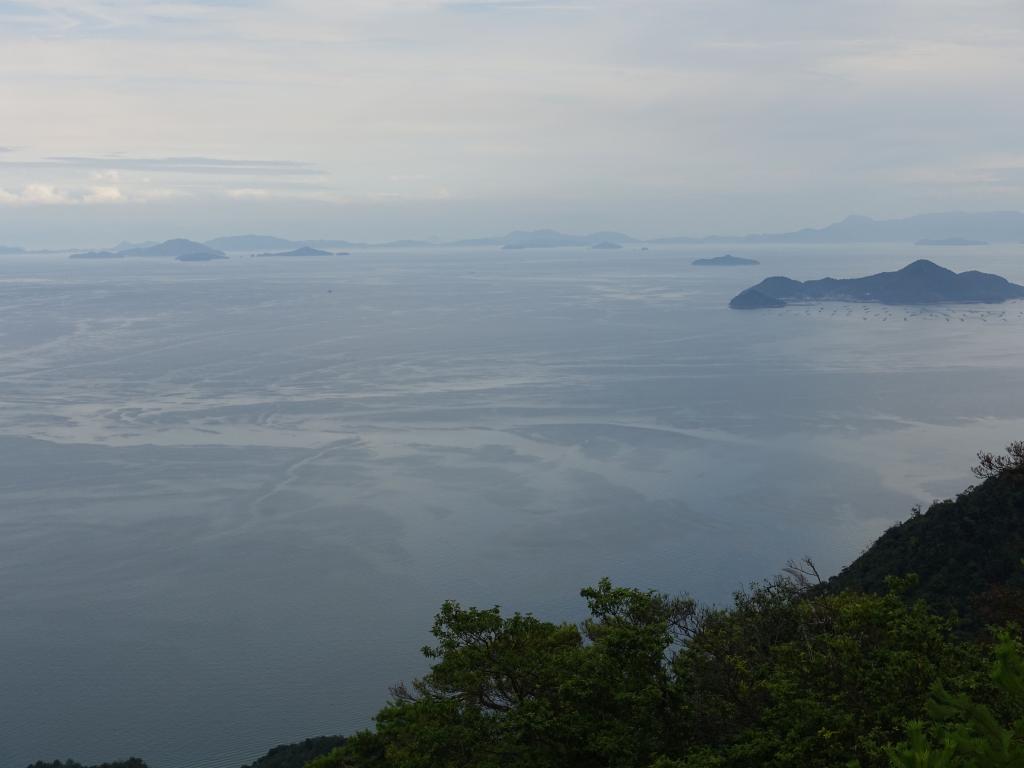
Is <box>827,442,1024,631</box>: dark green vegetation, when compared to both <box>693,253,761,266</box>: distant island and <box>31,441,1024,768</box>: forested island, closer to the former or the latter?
<box>31,441,1024,768</box>: forested island

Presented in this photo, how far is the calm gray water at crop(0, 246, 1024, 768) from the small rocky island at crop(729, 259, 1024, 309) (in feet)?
90.7

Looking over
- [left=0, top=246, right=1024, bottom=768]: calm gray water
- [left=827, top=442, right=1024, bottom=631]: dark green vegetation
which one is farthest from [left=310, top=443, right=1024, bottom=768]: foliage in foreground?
[left=0, top=246, right=1024, bottom=768]: calm gray water

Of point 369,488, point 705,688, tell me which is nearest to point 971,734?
point 705,688

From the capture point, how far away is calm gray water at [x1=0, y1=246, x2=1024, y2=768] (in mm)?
19312

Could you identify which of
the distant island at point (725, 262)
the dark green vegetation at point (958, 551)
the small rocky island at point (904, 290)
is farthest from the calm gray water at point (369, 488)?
the distant island at point (725, 262)

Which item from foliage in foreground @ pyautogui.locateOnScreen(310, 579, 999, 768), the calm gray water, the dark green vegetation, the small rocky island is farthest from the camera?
the small rocky island

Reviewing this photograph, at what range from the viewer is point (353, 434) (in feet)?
121

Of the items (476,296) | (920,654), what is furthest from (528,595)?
(476,296)

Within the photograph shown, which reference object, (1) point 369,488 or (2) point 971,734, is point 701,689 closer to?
(2) point 971,734

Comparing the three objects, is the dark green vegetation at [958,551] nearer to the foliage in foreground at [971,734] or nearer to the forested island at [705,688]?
the forested island at [705,688]

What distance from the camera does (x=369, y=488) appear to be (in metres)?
30.3

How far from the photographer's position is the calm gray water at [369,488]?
1931cm

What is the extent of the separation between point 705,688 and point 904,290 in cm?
9412

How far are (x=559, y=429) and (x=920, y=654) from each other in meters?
29.7
